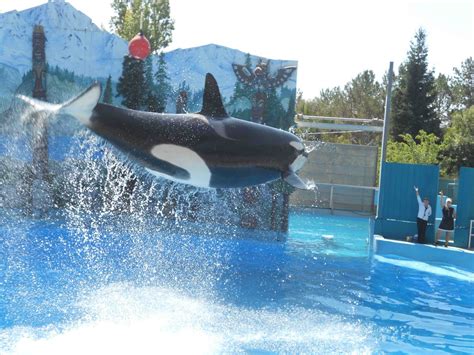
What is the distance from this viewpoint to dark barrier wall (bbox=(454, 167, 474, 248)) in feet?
36.8

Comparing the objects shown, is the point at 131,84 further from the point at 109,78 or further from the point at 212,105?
the point at 212,105

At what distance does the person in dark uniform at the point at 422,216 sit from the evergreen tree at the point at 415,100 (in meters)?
19.5

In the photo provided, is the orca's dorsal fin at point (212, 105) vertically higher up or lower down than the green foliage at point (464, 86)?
lower down

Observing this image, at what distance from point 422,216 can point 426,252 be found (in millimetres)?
680

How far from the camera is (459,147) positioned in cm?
2533

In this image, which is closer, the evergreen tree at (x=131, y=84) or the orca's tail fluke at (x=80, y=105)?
the orca's tail fluke at (x=80, y=105)

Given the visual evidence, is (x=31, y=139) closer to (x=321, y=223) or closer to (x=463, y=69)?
(x=321, y=223)

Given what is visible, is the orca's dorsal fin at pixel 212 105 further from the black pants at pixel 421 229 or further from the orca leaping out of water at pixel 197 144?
the black pants at pixel 421 229

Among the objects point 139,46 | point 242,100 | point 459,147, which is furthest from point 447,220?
point 459,147

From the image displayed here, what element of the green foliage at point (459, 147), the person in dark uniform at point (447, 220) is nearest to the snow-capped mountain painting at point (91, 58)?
the person in dark uniform at point (447, 220)

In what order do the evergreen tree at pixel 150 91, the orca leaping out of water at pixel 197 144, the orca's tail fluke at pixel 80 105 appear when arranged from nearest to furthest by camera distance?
the orca's tail fluke at pixel 80 105 < the orca leaping out of water at pixel 197 144 < the evergreen tree at pixel 150 91

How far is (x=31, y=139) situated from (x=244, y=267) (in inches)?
243

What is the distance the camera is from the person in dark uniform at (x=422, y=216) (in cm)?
1130


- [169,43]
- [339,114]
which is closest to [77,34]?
[169,43]
